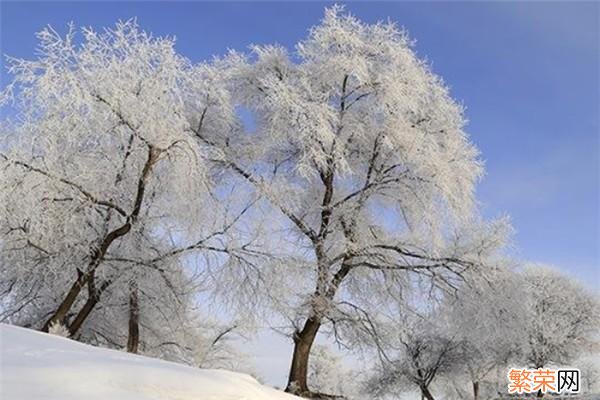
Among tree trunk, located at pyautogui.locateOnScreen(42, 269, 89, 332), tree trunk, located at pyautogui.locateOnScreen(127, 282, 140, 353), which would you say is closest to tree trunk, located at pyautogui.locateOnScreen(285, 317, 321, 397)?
tree trunk, located at pyautogui.locateOnScreen(127, 282, 140, 353)

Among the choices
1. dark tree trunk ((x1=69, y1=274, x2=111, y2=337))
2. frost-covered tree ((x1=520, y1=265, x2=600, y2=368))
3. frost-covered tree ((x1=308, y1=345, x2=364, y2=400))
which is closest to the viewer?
dark tree trunk ((x1=69, y1=274, x2=111, y2=337))

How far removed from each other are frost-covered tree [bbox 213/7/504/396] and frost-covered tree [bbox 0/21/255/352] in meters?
1.36

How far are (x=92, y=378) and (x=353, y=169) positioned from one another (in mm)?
11671

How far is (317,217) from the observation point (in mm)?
16141

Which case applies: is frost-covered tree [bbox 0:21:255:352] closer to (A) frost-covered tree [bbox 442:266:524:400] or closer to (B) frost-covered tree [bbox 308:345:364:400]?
(A) frost-covered tree [bbox 442:266:524:400]

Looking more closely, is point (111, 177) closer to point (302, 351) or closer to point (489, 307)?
point (302, 351)

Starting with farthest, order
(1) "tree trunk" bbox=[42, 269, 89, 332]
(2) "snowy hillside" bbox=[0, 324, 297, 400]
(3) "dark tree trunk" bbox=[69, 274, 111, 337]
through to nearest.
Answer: (3) "dark tree trunk" bbox=[69, 274, 111, 337] < (1) "tree trunk" bbox=[42, 269, 89, 332] < (2) "snowy hillside" bbox=[0, 324, 297, 400]

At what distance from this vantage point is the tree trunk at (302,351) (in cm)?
1542

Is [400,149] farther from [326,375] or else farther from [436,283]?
[326,375]

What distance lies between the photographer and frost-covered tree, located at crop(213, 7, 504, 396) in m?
15.0

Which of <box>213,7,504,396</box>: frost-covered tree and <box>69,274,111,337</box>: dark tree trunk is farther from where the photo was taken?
<box>213,7,504,396</box>: frost-covered tree

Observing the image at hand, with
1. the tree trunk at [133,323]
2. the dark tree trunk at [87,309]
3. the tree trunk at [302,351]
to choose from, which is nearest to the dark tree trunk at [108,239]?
the dark tree trunk at [87,309]

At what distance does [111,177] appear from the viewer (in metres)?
13.5

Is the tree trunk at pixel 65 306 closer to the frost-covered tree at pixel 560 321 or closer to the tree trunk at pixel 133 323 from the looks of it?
the tree trunk at pixel 133 323
